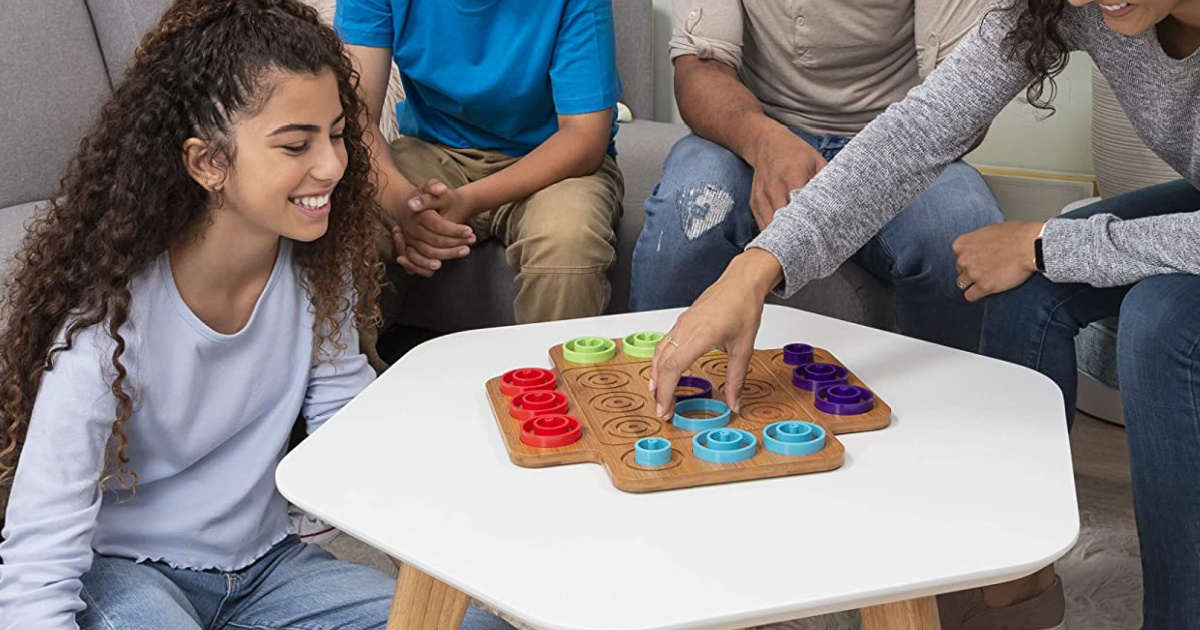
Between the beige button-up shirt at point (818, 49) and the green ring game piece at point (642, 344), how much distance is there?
67cm

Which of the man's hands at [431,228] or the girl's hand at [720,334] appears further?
the man's hands at [431,228]

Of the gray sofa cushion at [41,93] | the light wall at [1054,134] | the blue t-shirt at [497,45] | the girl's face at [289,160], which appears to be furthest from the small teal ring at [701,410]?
the light wall at [1054,134]

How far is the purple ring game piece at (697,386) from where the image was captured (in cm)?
109

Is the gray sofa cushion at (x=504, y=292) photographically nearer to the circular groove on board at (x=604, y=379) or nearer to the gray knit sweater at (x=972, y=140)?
the gray knit sweater at (x=972, y=140)

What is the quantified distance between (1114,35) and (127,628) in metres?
1.08

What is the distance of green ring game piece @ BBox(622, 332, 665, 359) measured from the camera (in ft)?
3.88

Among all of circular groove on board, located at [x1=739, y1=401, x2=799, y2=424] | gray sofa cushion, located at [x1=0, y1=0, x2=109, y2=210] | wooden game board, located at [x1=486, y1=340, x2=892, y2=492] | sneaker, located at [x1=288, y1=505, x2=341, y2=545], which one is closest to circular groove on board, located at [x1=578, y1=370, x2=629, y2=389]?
wooden game board, located at [x1=486, y1=340, x2=892, y2=492]

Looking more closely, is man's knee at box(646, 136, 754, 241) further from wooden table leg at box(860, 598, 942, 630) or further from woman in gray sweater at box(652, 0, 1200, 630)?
wooden table leg at box(860, 598, 942, 630)

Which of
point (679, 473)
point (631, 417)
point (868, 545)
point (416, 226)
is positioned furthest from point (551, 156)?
point (868, 545)

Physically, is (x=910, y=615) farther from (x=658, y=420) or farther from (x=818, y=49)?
(x=818, y=49)

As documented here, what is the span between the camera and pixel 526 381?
1112 mm

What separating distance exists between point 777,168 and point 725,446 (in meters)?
0.66

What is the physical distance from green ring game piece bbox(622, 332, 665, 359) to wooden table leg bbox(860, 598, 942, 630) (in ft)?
1.08

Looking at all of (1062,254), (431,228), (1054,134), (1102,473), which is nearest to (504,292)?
(431,228)
